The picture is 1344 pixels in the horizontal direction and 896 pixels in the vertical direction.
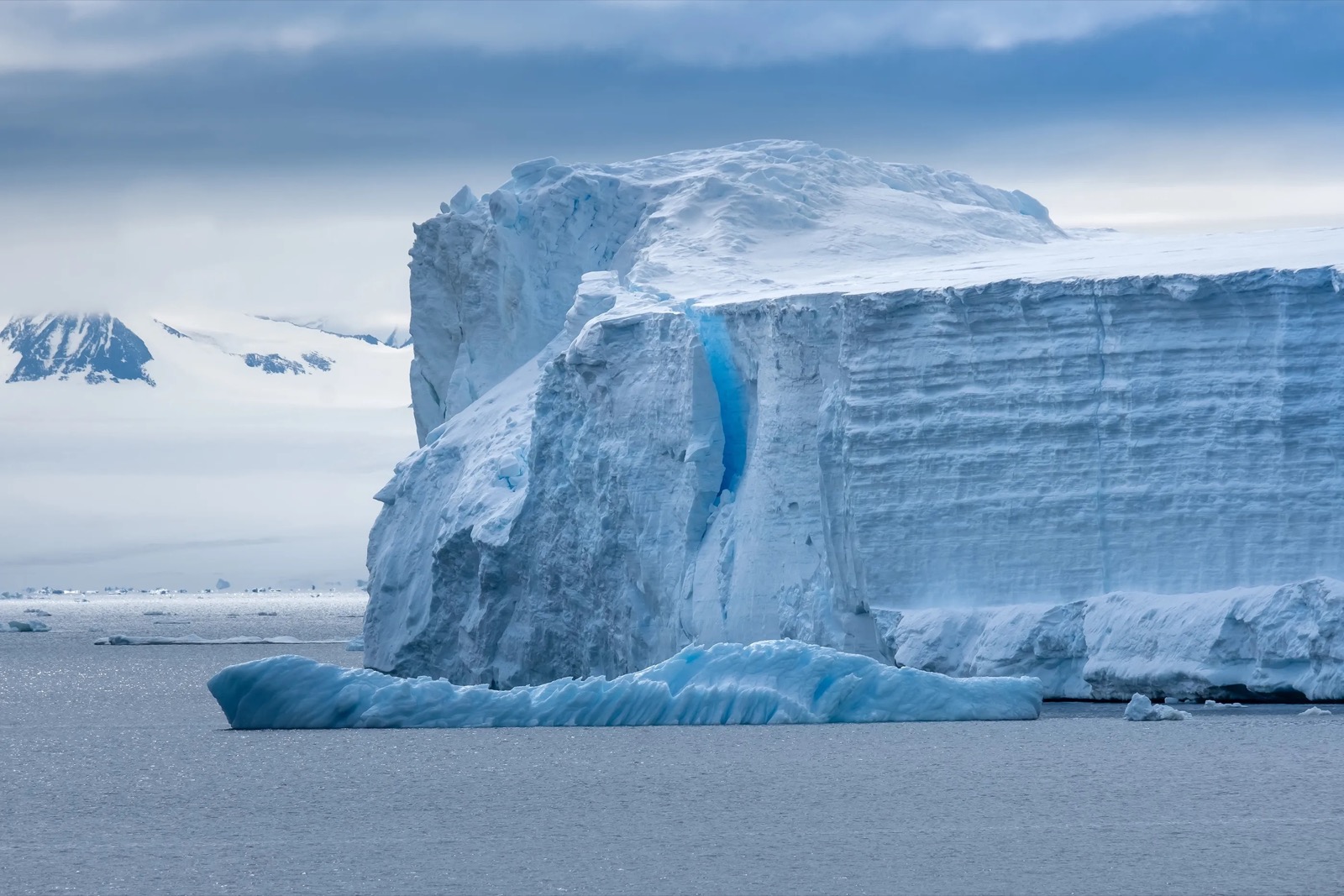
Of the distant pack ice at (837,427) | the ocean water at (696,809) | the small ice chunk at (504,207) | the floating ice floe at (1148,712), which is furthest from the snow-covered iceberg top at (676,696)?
the small ice chunk at (504,207)

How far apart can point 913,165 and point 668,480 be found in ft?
24.3

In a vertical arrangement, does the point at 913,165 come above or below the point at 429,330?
above

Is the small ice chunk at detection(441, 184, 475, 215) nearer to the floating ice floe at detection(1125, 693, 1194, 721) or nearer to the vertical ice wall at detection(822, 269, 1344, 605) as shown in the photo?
the vertical ice wall at detection(822, 269, 1344, 605)

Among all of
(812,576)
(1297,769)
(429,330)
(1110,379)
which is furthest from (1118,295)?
(429,330)

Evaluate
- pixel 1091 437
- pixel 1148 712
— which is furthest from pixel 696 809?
pixel 1091 437

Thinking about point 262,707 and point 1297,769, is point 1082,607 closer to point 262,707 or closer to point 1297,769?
point 1297,769

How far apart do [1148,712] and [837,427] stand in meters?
4.43

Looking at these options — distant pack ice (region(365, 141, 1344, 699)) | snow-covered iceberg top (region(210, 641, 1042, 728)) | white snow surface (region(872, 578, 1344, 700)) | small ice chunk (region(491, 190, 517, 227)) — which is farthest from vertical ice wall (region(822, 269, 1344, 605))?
small ice chunk (region(491, 190, 517, 227))

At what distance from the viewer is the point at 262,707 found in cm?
1415

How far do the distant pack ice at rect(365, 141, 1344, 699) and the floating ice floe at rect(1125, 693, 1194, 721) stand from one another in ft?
3.21

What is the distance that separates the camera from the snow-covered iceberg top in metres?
13.8

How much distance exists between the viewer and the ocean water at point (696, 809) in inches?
277

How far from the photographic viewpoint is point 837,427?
1670 cm

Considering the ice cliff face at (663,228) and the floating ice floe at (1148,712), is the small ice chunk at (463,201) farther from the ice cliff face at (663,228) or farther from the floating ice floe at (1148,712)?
the floating ice floe at (1148,712)
